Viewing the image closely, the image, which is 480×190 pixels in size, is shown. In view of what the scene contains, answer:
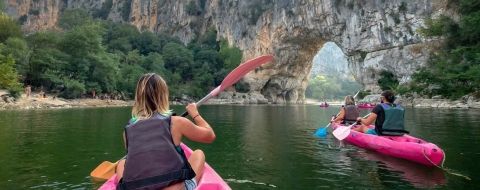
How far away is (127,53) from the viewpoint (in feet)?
226

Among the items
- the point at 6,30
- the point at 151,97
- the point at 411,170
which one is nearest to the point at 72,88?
the point at 6,30

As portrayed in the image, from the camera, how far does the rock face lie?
52.9 metres

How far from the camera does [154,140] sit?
354 cm

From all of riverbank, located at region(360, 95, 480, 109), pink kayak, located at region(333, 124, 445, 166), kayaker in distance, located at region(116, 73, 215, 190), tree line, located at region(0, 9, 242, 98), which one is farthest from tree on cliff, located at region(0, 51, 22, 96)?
kayaker in distance, located at region(116, 73, 215, 190)

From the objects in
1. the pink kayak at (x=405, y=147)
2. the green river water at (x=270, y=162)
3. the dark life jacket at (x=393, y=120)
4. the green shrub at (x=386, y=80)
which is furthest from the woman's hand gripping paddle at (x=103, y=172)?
the green shrub at (x=386, y=80)

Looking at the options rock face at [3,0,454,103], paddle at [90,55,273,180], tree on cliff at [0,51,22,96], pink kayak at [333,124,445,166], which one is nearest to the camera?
paddle at [90,55,273,180]

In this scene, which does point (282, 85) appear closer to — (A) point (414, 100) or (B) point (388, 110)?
(A) point (414, 100)

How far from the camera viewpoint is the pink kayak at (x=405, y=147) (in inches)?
336

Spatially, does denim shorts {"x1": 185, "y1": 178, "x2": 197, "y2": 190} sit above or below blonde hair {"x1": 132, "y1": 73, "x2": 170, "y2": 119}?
below

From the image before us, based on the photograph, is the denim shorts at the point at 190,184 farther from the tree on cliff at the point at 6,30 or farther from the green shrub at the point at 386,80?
the green shrub at the point at 386,80

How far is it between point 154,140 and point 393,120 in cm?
797

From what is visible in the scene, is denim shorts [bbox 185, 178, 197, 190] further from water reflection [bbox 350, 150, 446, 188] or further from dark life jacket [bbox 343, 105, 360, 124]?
dark life jacket [bbox 343, 105, 360, 124]

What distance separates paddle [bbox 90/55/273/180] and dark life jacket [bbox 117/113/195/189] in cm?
141

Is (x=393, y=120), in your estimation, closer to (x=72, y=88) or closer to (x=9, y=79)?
(x=9, y=79)
